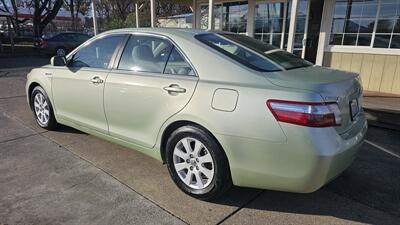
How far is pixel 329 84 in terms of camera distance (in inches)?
99.7

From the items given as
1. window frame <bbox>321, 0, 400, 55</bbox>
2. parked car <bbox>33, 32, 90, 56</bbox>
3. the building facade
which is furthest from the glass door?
parked car <bbox>33, 32, 90, 56</bbox>

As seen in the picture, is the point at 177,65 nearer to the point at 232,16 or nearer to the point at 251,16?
the point at 251,16

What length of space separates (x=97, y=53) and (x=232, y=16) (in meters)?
7.43

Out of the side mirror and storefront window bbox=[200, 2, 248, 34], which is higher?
storefront window bbox=[200, 2, 248, 34]

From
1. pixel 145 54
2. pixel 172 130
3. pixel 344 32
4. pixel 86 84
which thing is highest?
pixel 344 32

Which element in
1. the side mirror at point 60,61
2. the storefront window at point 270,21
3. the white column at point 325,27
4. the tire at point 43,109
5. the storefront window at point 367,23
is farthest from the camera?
the storefront window at point 270,21

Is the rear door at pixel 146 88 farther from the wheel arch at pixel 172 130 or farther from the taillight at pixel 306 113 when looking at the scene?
the taillight at pixel 306 113

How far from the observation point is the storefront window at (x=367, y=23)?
7.09 meters

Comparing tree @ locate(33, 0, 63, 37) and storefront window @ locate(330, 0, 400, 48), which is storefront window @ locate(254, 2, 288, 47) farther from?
tree @ locate(33, 0, 63, 37)

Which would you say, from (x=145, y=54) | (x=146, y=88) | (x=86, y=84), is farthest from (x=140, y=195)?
(x=86, y=84)

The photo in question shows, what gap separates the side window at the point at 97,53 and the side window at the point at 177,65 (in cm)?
88

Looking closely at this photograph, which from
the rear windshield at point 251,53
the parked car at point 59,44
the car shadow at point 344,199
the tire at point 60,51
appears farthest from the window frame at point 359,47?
the tire at point 60,51

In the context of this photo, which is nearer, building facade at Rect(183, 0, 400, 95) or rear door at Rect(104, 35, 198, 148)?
rear door at Rect(104, 35, 198, 148)

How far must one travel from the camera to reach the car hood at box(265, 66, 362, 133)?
8.07 feet
